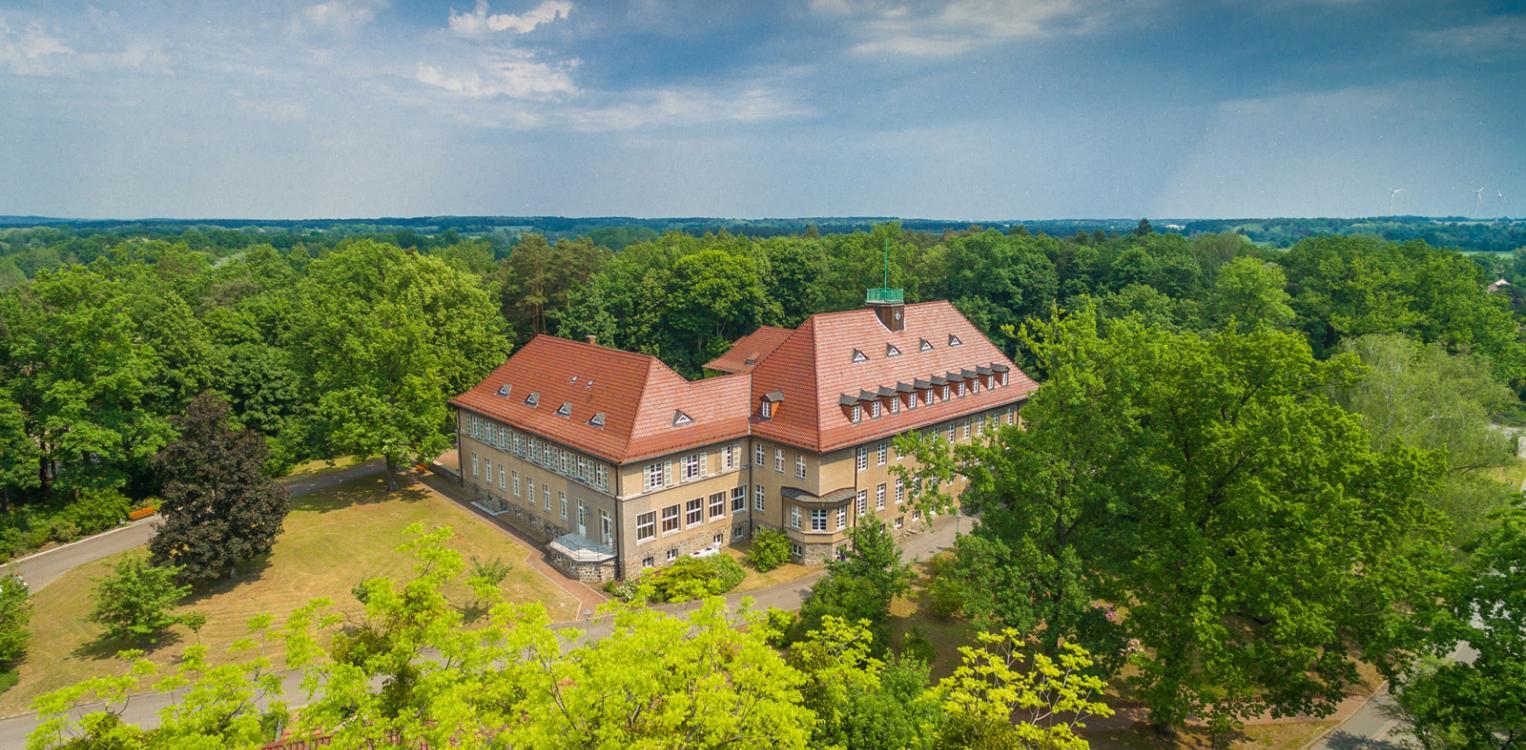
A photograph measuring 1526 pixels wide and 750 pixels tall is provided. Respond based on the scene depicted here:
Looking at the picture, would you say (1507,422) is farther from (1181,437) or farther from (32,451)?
(32,451)

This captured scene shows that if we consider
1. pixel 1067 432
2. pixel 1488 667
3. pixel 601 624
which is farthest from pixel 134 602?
pixel 1488 667

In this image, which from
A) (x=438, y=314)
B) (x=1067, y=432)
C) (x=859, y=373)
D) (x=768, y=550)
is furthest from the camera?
(x=438, y=314)

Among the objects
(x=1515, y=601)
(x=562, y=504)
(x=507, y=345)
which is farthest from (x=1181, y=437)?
(x=507, y=345)

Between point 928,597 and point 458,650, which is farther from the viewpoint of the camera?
point 928,597

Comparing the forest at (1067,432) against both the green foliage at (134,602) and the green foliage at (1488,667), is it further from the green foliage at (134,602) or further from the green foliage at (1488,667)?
the green foliage at (134,602)

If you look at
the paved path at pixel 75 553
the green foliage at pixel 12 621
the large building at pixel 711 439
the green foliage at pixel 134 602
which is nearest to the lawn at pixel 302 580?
the green foliage at pixel 12 621

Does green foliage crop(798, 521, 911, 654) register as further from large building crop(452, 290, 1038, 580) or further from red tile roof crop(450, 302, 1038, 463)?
red tile roof crop(450, 302, 1038, 463)

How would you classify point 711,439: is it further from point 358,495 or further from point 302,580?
point 358,495
